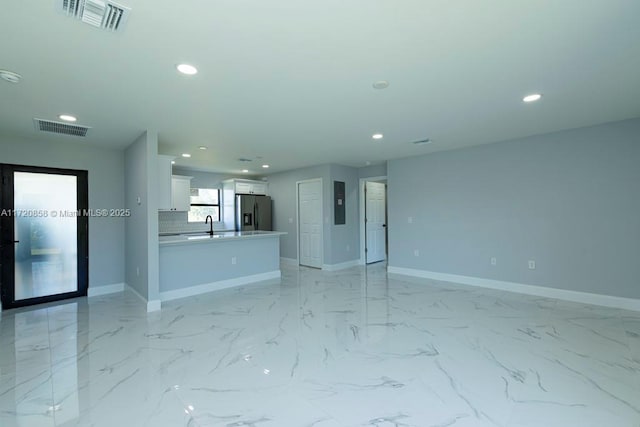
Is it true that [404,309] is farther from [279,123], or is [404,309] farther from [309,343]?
[279,123]

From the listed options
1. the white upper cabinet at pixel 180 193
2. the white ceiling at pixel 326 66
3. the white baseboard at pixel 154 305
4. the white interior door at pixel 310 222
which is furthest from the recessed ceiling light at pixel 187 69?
the white interior door at pixel 310 222

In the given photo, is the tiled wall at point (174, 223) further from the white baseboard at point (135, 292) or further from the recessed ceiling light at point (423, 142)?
the recessed ceiling light at point (423, 142)

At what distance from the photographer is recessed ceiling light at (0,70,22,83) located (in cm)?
239

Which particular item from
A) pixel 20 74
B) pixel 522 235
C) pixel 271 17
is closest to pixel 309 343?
pixel 271 17

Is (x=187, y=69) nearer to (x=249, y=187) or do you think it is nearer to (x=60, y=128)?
(x=60, y=128)

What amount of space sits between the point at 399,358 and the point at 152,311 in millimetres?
3246

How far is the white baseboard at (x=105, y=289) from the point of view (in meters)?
4.85

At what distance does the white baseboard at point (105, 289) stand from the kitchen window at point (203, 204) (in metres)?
2.71

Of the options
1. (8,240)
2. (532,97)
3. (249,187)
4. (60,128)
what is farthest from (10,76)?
(249,187)

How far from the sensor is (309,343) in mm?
2971

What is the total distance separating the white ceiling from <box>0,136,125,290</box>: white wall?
553 mm

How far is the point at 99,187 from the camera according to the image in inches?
195

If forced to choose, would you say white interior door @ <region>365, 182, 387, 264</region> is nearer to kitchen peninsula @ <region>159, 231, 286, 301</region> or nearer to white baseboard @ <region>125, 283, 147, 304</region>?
kitchen peninsula @ <region>159, 231, 286, 301</region>

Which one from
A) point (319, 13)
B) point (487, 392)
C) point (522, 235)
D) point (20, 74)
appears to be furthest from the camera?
point (522, 235)
